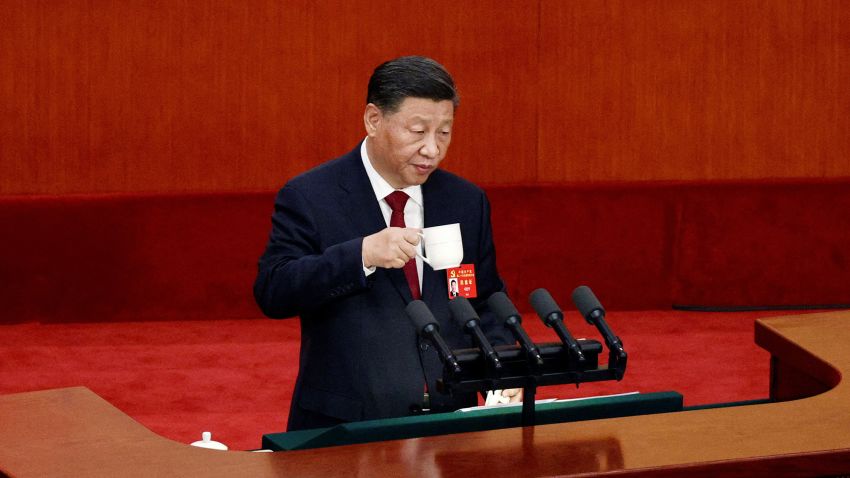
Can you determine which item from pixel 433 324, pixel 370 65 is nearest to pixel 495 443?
pixel 433 324

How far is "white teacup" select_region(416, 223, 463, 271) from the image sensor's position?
2.49 metres

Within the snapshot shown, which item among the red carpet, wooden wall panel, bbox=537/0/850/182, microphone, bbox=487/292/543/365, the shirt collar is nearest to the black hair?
the shirt collar

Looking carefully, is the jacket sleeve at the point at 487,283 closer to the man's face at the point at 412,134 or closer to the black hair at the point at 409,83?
the man's face at the point at 412,134

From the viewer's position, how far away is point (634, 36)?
559cm

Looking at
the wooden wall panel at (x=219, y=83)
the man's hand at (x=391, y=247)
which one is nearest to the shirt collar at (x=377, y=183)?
the man's hand at (x=391, y=247)

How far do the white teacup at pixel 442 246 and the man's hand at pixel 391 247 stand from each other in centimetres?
7

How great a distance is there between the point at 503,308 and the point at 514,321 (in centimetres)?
4

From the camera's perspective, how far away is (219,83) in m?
5.43

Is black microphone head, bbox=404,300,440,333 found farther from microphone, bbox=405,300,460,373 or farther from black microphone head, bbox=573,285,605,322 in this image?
black microphone head, bbox=573,285,605,322

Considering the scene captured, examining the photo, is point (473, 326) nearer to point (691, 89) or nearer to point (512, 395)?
point (512, 395)

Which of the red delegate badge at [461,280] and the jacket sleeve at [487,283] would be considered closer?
the red delegate badge at [461,280]

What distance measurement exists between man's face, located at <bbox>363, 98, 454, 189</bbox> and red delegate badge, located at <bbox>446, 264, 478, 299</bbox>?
210 mm

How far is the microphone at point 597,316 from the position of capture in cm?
207

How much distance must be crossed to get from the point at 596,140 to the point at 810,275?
115 centimetres
